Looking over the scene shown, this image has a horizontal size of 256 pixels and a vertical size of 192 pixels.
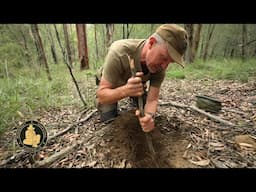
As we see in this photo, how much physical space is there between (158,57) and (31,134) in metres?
0.70

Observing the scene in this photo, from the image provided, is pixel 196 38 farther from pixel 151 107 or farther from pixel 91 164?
pixel 91 164

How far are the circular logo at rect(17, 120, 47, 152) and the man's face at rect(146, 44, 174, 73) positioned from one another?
0.62 m

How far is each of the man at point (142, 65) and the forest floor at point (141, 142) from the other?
0.13 metres

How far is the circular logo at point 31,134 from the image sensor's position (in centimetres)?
88

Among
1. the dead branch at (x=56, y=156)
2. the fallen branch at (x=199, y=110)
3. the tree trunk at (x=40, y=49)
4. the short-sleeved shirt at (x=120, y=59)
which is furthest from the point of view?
the tree trunk at (x=40, y=49)

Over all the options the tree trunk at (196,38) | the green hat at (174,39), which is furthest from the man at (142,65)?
the tree trunk at (196,38)

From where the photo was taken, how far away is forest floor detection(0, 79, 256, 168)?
3.48 ft


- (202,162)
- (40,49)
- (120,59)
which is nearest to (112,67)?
(120,59)

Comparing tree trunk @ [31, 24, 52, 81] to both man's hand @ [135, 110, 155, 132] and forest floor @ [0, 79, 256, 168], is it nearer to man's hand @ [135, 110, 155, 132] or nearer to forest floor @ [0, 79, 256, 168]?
forest floor @ [0, 79, 256, 168]

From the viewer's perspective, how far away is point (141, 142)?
1201 mm

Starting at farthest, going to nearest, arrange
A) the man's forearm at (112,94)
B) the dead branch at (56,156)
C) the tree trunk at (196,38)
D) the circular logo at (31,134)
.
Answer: the tree trunk at (196,38) → the man's forearm at (112,94) → the dead branch at (56,156) → the circular logo at (31,134)

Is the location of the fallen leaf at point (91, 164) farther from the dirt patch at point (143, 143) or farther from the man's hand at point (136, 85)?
the man's hand at point (136, 85)
